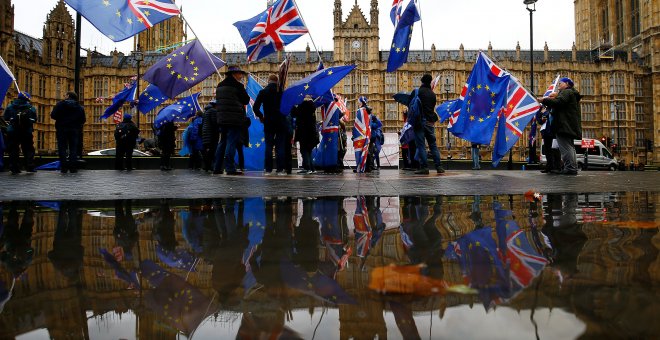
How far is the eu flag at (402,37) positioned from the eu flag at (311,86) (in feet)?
3.30

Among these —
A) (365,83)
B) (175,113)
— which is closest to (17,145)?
(175,113)

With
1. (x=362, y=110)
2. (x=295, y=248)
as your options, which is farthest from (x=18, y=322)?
(x=362, y=110)

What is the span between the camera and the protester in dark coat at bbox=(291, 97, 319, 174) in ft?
27.2

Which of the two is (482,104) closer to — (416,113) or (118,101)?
(416,113)

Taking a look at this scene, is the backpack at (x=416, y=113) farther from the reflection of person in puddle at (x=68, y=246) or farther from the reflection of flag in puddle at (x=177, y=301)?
the reflection of flag in puddle at (x=177, y=301)

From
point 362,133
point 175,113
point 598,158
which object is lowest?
point 598,158

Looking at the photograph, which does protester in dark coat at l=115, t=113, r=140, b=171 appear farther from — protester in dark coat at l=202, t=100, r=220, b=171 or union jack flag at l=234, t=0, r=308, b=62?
union jack flag at l=234, t=0, r=308, b=62

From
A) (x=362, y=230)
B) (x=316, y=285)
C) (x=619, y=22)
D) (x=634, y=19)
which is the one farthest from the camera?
(x=619, y=22)

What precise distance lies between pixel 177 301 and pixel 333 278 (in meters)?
0.38

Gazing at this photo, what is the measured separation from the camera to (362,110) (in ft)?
29.2

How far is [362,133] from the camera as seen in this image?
29.8 feet

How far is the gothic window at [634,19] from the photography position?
158 feet

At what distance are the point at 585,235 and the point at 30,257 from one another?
1.93 meters

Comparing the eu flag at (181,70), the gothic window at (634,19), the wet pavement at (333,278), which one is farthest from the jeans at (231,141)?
the gothic window at (634,19)
